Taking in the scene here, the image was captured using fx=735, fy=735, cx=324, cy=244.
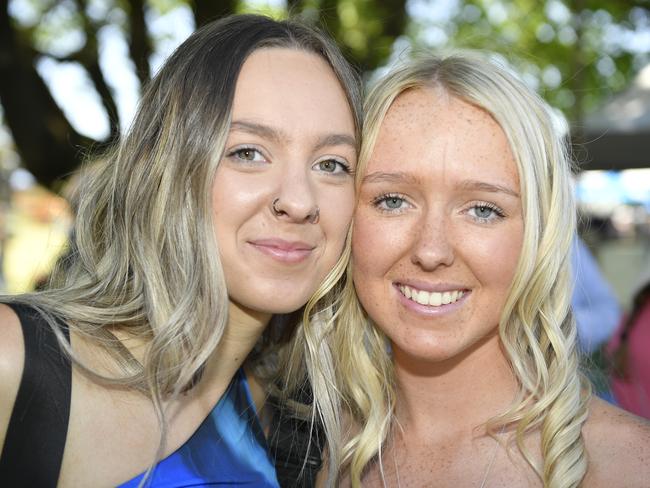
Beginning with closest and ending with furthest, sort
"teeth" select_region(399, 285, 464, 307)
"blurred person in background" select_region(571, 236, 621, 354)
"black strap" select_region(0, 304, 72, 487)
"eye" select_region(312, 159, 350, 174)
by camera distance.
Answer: "black strap" select_region(0, 304, 72, 487) < "teeth" select_region(399, 285, 464, 307) < "eye" select_region(312, 159, 350, 174) < "blurred person in background" select_region(571, 236, 621, 354)

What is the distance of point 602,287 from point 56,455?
440 centimetres

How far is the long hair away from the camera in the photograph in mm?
2195

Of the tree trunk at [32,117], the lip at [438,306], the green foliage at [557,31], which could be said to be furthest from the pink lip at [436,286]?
the green foliage at [557,31]

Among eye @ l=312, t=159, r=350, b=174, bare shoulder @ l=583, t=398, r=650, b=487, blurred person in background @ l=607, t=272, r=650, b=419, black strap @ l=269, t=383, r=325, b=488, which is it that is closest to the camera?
bare shoulder @ l=583, t=398, r=650, b=487

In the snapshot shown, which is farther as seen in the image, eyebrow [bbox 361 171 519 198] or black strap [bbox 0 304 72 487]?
eyebrow [bbox 361 171 519 198]

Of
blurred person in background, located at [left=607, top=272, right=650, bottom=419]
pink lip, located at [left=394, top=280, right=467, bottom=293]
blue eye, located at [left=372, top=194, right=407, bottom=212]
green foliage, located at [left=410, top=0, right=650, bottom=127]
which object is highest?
green foliage, located at [left=410, top=0, right=650, bottom=127]

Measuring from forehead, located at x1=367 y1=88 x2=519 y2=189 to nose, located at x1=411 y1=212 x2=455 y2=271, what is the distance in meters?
0.14

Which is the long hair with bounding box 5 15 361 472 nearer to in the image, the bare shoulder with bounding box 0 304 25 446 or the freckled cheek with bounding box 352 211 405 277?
the bare shoulder with bounding box 0 304 25 446

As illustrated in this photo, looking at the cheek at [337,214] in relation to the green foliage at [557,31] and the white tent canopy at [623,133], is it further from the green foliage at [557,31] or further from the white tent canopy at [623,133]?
the green foliage at [557,31]

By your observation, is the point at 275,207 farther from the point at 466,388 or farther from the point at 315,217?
the point at 466,388

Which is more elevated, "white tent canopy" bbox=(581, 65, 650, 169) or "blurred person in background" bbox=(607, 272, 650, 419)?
"white tent canopy" bbox=(581, 65, 650, 169)

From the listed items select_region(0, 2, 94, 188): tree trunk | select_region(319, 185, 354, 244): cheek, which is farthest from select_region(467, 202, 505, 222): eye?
select_region(0, 2, 94, 188): tree trunk

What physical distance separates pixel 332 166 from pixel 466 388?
0.87 metres

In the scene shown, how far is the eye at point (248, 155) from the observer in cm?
225
